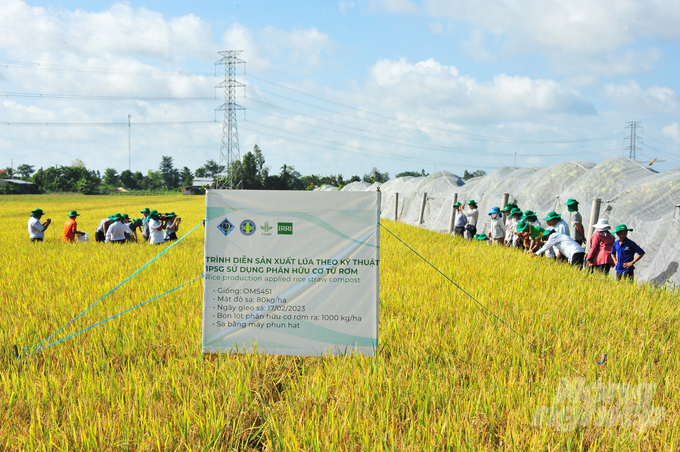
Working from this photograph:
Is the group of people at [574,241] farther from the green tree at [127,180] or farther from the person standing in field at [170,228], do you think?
the green tree at [127,180]

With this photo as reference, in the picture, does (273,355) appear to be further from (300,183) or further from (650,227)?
(300,183)

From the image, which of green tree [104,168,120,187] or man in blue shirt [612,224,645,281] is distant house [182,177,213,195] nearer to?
green tree [104,168,120,187]

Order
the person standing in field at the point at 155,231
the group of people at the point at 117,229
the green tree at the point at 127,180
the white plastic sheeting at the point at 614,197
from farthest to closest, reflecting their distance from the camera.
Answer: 1. the green tree at the point at 127,180
2. the group of people at the point at 117,229
3. the person standing in field at the point at 155,231
4. the white plastic sheeting at the point at 614,197

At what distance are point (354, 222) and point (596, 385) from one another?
214 centimetres

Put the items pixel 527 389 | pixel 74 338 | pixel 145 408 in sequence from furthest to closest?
pixel 74 338 < pixel 527 389 < pixel 145 408

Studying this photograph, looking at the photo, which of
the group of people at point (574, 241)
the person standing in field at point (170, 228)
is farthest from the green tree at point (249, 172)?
the group of people at point (574, 241)

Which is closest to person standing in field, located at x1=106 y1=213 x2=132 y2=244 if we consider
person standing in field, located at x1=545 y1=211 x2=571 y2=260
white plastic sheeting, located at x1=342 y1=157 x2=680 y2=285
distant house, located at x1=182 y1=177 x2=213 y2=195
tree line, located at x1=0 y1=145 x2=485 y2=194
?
person standing in field, located at x1=545 y1=211 x2=571 y2=260

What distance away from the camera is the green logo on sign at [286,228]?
139 inches

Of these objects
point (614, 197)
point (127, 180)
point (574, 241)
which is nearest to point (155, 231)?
point (574, 241)

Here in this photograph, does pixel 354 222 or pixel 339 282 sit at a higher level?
pixel 354 222

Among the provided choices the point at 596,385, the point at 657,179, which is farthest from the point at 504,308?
the point at 657,179

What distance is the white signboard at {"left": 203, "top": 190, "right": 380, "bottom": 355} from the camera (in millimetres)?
3518

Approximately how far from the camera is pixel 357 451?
246 cm

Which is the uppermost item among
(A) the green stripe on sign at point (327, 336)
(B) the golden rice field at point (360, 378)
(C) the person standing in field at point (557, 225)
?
(C) the person standing in field at point (557, 225)
